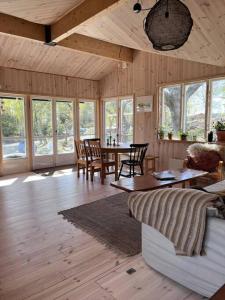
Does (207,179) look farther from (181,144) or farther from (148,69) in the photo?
(148,69)

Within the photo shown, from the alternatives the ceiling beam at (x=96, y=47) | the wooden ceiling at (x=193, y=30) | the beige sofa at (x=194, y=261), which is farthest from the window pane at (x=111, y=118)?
the beige sofa at (x=194, y=261)

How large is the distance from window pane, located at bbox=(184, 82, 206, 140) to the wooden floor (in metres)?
3.26

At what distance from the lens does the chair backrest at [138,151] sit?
4.76 m

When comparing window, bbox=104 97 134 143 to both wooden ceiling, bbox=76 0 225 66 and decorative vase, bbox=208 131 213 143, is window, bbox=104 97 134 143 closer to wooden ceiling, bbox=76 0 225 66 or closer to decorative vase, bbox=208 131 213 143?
wooden ceiling, bbox=76 0 225 66

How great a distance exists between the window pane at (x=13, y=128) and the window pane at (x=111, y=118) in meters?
2.53

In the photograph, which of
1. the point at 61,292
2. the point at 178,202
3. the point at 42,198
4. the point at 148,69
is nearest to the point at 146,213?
the point at 178,202

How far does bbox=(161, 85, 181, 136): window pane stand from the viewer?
548cm

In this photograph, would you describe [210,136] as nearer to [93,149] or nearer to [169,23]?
[93,149]

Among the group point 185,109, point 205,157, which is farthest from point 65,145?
point 205,157

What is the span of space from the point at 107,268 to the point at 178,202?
0.96m

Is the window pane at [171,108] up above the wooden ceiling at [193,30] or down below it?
below

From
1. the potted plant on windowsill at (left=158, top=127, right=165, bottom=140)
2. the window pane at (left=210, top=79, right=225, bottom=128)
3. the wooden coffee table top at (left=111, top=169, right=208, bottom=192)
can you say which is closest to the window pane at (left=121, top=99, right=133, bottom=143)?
the potted plant on windowsill at (left=158, top=127, right=165, bottom=140)

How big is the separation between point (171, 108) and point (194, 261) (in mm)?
4358

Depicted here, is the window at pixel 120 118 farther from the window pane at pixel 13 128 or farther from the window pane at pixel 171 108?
the window pane at pixel 13 128
